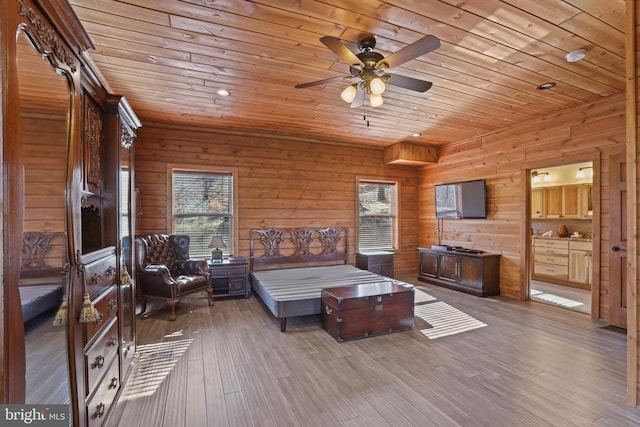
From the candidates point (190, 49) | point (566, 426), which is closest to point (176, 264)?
point (190, 49)

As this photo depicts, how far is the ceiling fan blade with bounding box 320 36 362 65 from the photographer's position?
2.05 metres

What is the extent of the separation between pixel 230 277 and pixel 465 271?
4.21 meters

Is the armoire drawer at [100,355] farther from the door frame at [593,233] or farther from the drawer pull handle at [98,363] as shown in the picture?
the door frame at [593,233]

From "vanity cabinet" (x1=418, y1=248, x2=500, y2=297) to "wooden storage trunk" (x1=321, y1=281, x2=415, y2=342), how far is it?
222 cm

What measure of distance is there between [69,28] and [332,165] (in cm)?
488

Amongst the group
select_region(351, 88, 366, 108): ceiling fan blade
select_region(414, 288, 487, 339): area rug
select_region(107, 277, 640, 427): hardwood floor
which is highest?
select_region(351, 88, 366, 108): ceiling fan blade

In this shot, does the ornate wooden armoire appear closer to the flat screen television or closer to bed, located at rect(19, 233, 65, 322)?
bed, located at rect(19, 233, 65, 322)

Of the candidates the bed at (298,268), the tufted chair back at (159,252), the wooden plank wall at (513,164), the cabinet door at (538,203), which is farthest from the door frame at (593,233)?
the tufted chair back at (159,252)

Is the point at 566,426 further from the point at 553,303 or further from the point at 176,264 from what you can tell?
the point at 176,264

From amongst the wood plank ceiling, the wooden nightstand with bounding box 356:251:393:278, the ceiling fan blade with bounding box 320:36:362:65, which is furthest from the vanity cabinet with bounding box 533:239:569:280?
the ceiling fan blade with bounding box 320:36:362:65

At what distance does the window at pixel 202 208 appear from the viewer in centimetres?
507

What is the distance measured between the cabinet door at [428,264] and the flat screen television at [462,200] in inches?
35.2

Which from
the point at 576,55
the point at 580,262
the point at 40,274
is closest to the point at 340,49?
the point at 40,274

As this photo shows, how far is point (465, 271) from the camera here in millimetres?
5328
